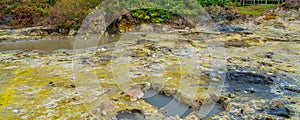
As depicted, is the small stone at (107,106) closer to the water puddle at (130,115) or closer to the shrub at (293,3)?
the water puddle at (130,115)

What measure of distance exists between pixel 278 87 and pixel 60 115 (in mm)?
4843

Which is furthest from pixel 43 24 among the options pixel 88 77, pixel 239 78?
pixel 239 78

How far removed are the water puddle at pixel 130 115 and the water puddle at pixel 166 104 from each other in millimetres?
441

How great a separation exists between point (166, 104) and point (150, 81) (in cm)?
126

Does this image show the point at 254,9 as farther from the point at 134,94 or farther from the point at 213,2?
the point at 134,94

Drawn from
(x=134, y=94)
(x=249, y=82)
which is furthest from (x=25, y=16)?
(x=249, y=82)

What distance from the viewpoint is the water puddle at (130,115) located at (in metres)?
4.78

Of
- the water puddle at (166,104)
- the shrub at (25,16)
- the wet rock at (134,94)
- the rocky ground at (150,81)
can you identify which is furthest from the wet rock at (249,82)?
the shrub at (25,16)

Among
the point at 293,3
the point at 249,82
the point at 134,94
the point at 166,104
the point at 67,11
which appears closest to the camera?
the point at 166,104

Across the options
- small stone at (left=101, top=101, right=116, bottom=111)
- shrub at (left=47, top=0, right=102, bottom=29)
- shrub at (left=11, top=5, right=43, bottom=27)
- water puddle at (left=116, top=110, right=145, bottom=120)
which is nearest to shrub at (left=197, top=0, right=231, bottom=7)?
shrub at (left=47, top=0, right=102, bottom=29)

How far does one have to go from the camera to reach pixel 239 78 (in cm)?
673

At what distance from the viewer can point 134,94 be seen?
18.7ft

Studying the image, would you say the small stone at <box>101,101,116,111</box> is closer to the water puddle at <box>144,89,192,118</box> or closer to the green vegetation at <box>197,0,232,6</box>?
the water puddle at <box>144,89,192,118</box>

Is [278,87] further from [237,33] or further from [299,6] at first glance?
[299,6]
